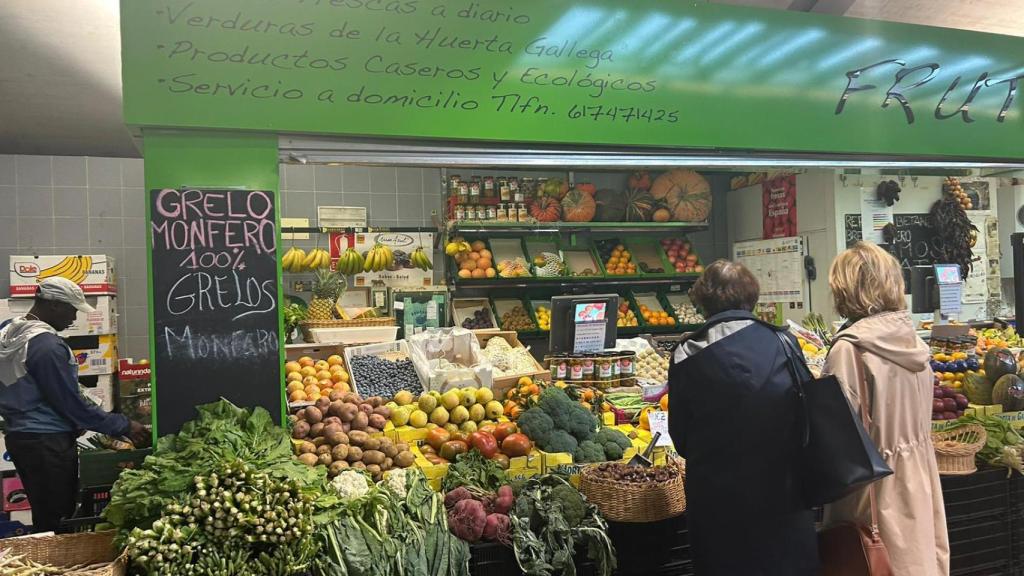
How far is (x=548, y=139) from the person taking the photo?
3334 millimetres

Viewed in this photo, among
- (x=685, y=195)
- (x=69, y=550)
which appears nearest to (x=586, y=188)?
(x=685, y=195)

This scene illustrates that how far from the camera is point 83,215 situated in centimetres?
757

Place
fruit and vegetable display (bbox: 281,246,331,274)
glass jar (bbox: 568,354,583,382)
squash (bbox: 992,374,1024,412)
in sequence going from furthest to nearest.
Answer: fruit and vegetable display (bbox: 281,246,331,274) < glass jar (bbox: 568,354,583,382) < squash (bbox: 992,374,1024,412)

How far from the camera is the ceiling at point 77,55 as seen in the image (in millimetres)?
4906

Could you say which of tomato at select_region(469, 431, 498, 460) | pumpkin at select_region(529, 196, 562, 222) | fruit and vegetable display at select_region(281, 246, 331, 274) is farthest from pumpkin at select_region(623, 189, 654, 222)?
tomato at select_region(469, 431, 498, 460)

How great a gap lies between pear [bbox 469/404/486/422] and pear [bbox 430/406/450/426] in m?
0.15

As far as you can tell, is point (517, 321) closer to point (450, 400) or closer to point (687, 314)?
point (687, 314)

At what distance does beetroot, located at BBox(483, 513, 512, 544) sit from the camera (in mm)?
2762

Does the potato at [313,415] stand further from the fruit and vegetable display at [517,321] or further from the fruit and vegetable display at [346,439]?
the fruit and vegetable display at [517,321]

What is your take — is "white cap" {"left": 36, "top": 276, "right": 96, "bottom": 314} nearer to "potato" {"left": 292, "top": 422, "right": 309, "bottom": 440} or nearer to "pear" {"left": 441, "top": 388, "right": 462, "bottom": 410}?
"potato" {"left": 292, "top": 422, "right": 309, "bottom": 440}

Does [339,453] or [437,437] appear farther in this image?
[437,437]

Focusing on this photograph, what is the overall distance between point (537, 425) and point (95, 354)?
5.62 metres

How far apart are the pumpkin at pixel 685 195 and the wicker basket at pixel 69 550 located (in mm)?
6790

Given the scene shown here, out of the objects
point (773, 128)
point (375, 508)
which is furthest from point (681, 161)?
point (375, 508)
